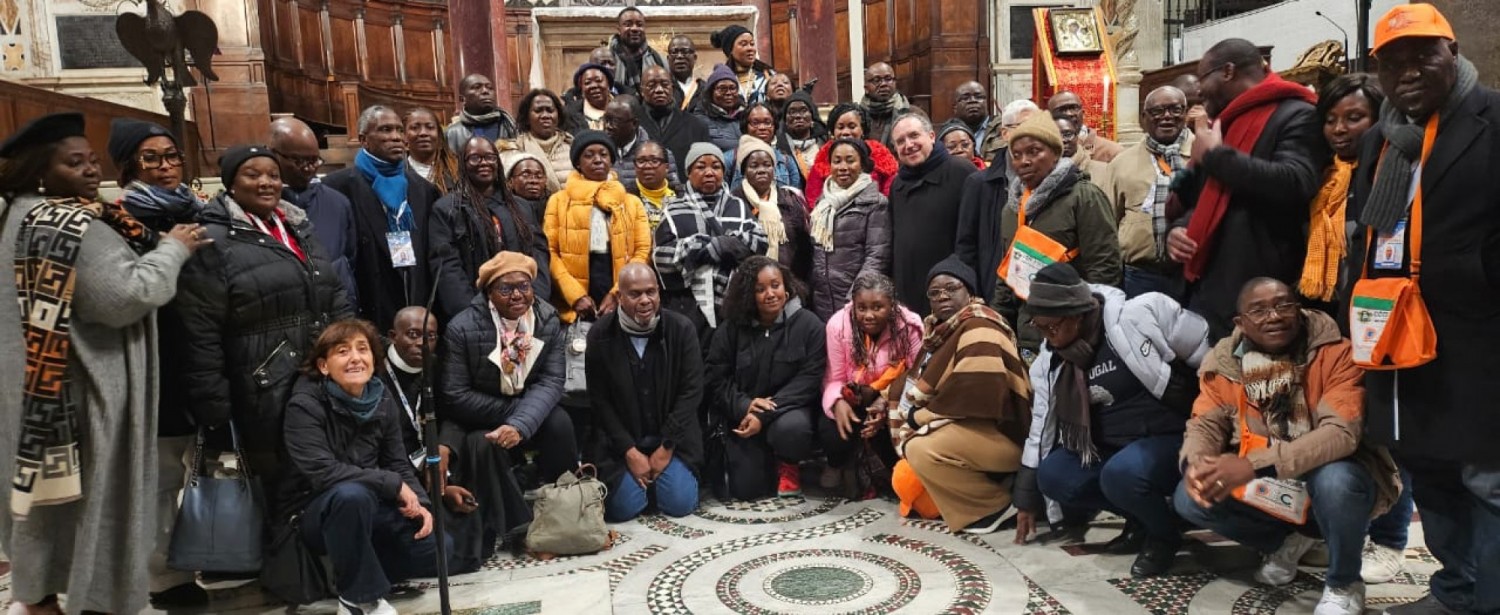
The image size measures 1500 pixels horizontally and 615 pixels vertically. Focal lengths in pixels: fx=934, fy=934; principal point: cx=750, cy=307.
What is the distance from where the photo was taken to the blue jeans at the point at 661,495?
4250 mm

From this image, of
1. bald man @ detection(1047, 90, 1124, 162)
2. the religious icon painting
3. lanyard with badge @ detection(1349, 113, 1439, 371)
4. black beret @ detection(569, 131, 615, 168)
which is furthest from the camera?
the religious icon painting

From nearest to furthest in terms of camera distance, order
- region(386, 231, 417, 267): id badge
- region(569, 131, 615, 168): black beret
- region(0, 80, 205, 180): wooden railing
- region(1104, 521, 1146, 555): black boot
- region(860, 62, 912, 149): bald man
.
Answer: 1. region(1104, 521, 1146, 555): black boot
2. region(386, 231, 417, 267): id badge
3. region(569, 131, 615, 168): black beret
4. region(860, 62, 912, 149): bald man
5. region(0, 80, 205, 180): wooden railing

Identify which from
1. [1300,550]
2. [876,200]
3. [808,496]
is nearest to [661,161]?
[876,200]

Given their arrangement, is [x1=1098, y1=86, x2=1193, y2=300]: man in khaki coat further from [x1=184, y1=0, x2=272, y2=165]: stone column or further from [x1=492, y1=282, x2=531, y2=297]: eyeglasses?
[x1=184, y1=0, x2=272, y2=165]: stone column

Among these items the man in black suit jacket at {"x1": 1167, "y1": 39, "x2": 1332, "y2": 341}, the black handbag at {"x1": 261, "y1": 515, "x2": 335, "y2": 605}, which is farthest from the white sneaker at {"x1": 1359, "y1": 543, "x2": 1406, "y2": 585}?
the black handbag at {"x1": 261, "y1": 515, "x2": 335, "y2": 605}

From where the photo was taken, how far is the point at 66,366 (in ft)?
8.87

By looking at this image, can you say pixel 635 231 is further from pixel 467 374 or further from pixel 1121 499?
pixel 1121 499

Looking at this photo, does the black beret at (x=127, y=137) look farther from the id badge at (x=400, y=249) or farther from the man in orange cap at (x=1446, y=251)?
the man in orange cap at (x=1446, y=251)

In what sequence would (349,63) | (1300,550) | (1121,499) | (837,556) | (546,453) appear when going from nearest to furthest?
(1300,550) → (1121,499) → (837,556) → (546,453) → (349,63)

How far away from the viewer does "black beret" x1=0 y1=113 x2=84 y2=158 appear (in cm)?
267

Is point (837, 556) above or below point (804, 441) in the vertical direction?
below

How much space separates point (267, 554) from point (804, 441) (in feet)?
7.53

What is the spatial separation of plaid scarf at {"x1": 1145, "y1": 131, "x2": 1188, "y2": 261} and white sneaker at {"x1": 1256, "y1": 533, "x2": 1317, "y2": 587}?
3.73ft

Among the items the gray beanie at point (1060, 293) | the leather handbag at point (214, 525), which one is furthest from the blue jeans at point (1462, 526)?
the leather handbag at point (214, 525)
